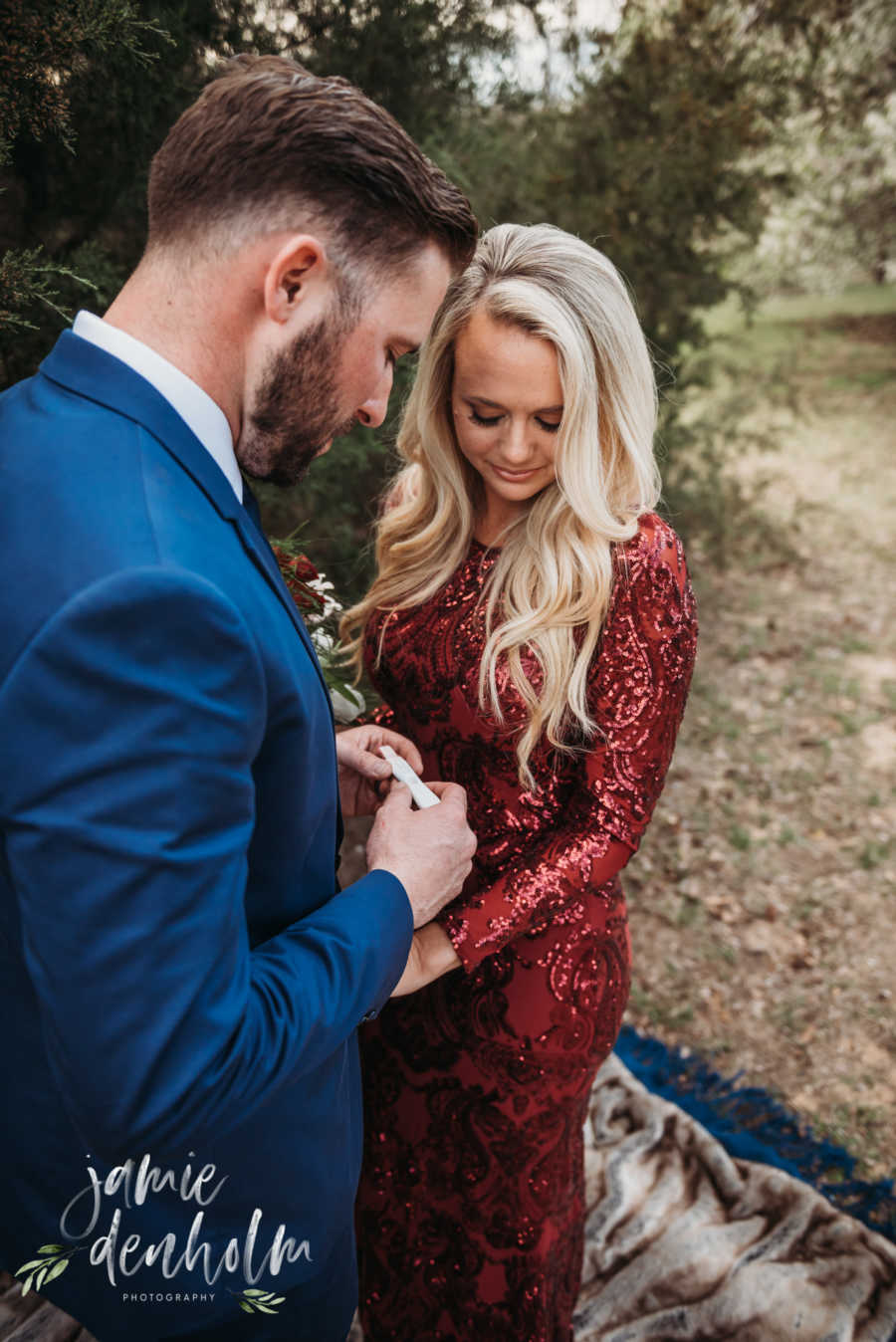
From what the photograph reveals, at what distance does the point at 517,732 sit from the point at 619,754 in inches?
9.1

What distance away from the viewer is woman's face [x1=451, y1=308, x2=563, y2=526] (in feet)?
6.32

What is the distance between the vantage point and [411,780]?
1.83 m

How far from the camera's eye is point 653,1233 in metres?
3.00

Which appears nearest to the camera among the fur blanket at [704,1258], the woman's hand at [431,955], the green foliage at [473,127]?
the woman's hand at [431,955]

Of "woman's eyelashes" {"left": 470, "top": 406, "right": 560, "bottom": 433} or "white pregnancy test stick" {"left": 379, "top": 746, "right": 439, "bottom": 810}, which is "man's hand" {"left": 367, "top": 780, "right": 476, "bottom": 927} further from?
"woman's eyelashes" {"left": 470, "top": 406, "right": 560, "bottom": 433}

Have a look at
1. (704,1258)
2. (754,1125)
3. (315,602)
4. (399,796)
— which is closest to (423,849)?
(399,796)

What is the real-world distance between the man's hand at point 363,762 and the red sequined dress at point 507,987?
0.11 metres

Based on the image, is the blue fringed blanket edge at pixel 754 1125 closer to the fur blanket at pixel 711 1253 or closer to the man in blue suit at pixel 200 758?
the fur blanket at pixel 711 1253

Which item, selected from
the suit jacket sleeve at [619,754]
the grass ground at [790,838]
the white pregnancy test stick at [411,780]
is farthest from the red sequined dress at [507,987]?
the grass ground at [790,838]

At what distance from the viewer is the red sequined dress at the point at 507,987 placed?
1.92 metres

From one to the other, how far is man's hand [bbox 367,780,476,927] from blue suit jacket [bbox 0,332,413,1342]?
13 cm

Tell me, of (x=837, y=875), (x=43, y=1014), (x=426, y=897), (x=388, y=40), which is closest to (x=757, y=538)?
(x=837, y=875)

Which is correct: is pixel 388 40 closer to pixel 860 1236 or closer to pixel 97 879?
pixel 97 879

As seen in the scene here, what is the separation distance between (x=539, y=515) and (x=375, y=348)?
0.90 m
